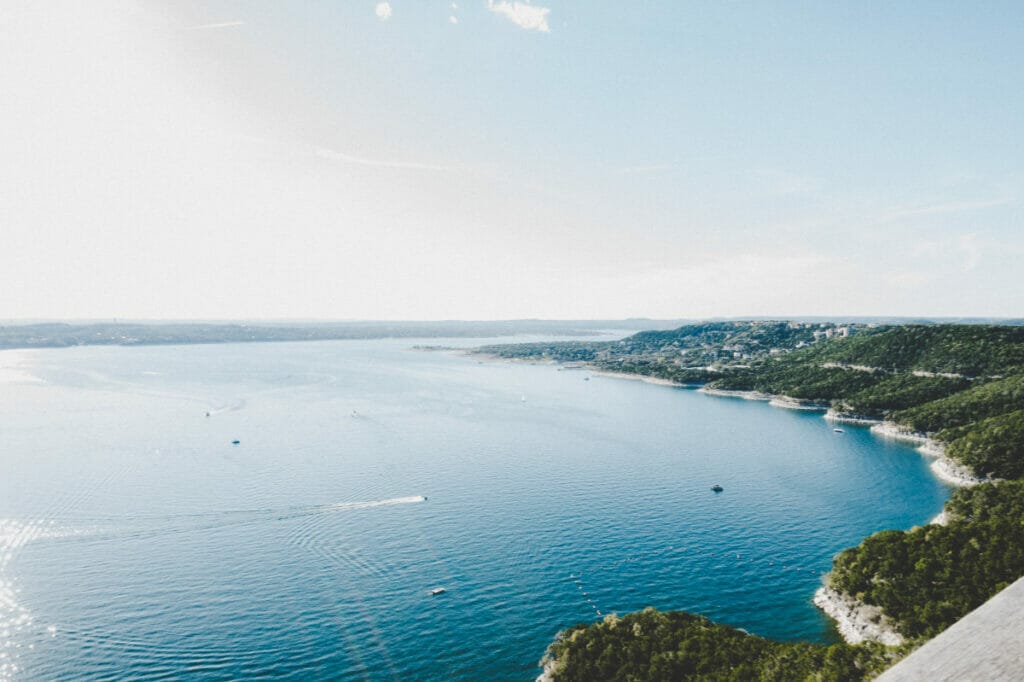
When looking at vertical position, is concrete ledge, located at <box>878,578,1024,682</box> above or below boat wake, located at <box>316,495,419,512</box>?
above

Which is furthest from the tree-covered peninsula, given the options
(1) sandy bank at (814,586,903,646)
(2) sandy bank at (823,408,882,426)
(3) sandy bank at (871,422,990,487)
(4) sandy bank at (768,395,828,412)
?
(4) sandy bank at (768,395,828,412)

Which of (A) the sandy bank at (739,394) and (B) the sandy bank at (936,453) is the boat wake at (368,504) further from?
(A) the sandy bank at (739,394)

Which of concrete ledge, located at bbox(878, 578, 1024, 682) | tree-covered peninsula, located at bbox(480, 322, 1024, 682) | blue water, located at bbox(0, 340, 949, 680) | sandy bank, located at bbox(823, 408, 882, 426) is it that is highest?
concrete ledge, located at bbox(878, 578, 1024, 682)

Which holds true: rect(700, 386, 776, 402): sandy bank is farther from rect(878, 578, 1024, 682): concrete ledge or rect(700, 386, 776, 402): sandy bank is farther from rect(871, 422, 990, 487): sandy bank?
rect(878, 578, 1024, 682): concrete ledge

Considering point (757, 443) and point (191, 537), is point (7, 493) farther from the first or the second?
point (757, 443)

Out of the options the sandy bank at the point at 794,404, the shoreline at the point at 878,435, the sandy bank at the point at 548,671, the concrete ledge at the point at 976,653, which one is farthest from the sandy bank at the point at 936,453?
the concrete ledge at the point at 976,653
